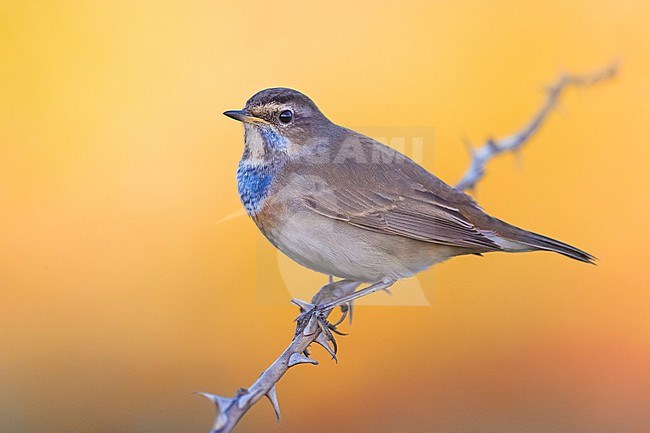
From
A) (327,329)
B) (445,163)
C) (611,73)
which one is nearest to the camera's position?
(327,329)

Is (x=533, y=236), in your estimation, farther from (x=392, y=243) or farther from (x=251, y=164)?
(x=251, y=164)

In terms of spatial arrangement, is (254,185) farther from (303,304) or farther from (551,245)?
(551,245)

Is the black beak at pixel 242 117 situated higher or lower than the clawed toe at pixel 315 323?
higher

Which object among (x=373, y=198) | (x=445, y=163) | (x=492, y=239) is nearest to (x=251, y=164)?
(x=373, y=198)

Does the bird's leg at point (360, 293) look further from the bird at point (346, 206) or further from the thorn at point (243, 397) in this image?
the thorn at point (243, 397)

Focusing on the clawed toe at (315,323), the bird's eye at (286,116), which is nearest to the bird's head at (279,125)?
the bird's eye at (286,116)

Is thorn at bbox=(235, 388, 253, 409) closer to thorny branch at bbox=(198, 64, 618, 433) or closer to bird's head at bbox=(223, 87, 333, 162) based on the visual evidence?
thorny branch at bbox=(198, 64, 618, 433)

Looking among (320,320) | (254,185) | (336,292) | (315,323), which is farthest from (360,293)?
(254,185)
